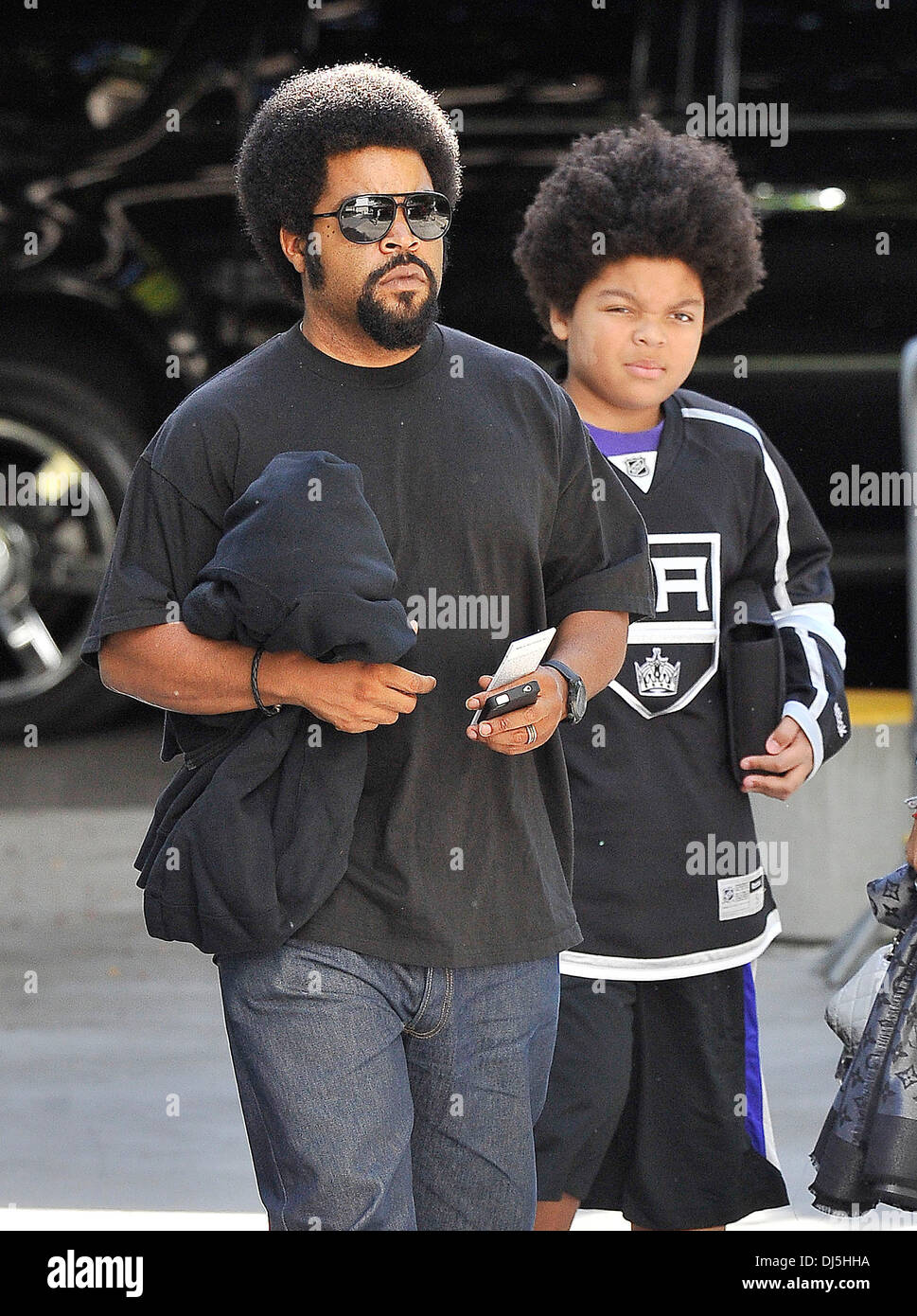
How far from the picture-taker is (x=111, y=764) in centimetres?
736

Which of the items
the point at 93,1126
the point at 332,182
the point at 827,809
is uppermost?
the point at 332,182

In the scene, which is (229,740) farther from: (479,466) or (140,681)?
(479,466)

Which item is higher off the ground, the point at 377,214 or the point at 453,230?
the point at 453,230

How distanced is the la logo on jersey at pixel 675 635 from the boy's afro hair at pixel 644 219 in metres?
0.47

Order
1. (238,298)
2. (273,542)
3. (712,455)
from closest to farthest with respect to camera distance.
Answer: (273,542) < (712,455) < (238,298)

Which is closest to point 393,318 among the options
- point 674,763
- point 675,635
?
point 675,635

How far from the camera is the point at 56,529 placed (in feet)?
23.6

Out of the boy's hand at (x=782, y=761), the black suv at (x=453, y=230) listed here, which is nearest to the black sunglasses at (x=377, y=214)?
the boy's hand at (x=782, y=761)

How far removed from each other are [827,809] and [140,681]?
3.24 metres

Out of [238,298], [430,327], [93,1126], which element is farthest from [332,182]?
[238,298]

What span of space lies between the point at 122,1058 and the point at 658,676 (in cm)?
209

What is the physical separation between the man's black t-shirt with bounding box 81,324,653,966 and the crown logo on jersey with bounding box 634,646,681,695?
535 mm

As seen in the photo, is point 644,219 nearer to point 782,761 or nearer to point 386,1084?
point 782,761

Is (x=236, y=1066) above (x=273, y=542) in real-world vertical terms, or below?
below
